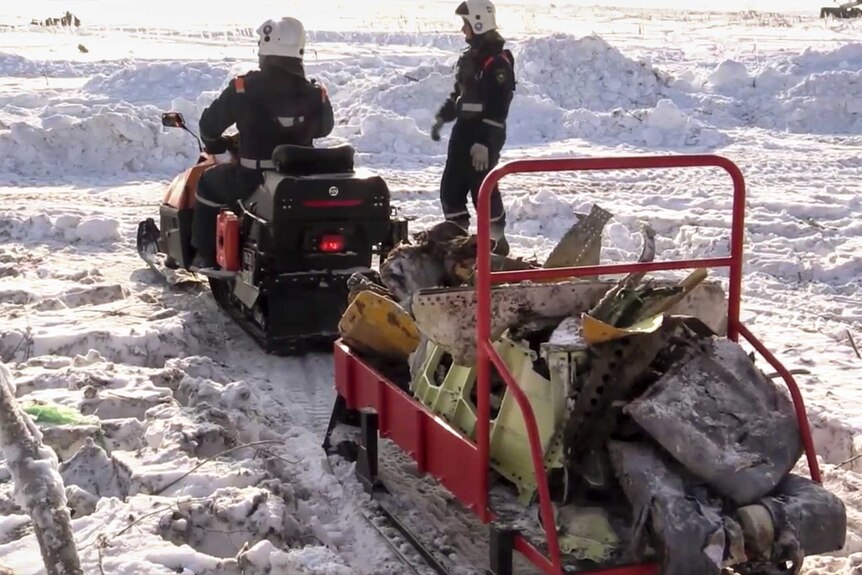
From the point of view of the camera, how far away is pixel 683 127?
→ 50.0 feet

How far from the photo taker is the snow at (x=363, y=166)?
4348 mm

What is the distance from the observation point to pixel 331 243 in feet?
22.1

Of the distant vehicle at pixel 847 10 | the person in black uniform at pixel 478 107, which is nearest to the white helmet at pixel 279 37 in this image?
the person in black uniform at pixel 478 107

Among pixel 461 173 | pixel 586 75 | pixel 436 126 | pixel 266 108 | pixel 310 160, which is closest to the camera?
pixel 310 160

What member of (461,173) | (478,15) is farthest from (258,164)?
(478,15)

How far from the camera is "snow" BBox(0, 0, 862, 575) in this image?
4348 millimetres

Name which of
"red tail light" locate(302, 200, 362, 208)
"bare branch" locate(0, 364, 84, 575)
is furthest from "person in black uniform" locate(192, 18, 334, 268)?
"bare branch" locate(0, 364, 84, 575)

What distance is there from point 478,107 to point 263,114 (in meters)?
1.83

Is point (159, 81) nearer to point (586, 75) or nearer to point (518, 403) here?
point (586, 75)

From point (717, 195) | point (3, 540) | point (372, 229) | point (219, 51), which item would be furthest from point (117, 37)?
point (3, 540)

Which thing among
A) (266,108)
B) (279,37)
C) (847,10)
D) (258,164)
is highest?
(279,37)

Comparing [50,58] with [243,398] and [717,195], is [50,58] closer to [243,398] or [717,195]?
[717,195]

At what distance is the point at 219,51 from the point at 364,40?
4.23 m

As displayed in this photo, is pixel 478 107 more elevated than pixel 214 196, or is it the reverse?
pixel 478 107
